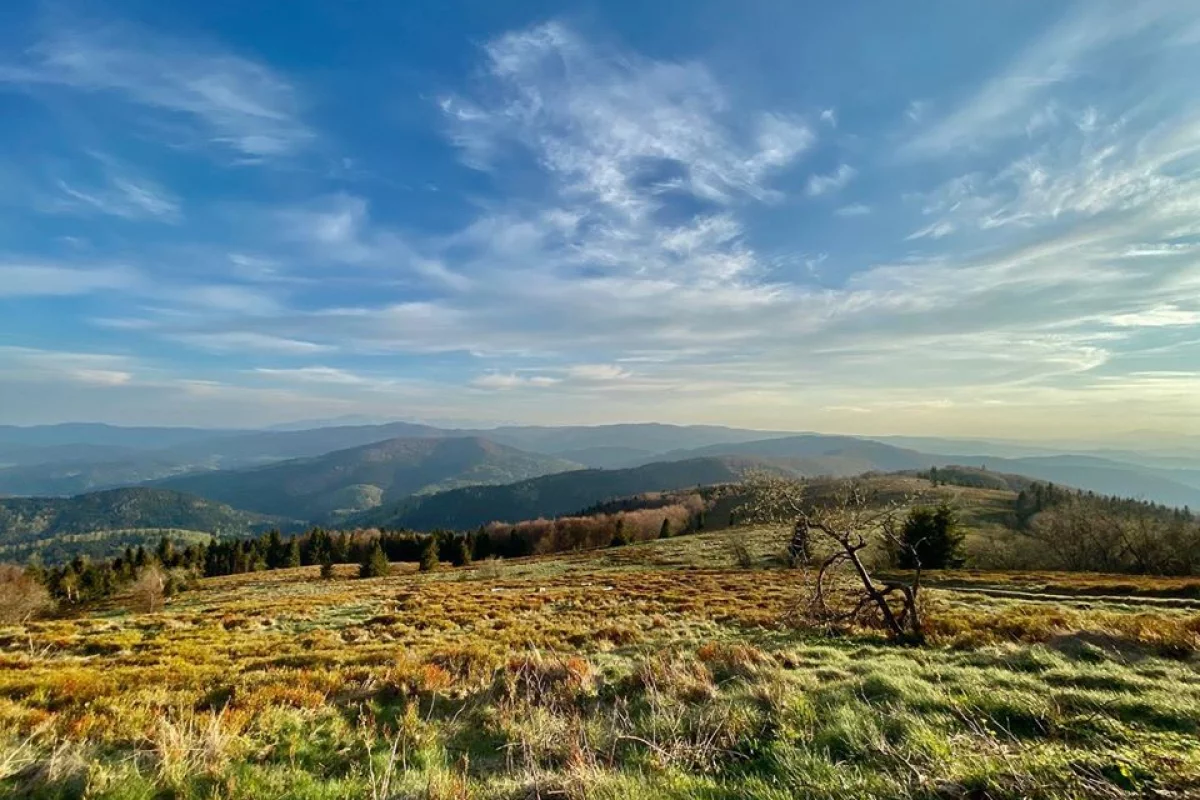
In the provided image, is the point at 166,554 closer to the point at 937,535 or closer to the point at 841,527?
the point at 841,527

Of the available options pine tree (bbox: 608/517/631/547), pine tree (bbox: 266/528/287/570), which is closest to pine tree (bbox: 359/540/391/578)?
pine tree (bbox: 266/528/287/570)

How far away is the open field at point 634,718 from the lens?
4.52 metres

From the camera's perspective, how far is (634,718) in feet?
22.6

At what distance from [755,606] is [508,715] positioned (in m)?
17.9

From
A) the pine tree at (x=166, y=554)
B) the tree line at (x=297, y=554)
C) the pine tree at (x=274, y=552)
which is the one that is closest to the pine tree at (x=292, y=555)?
the tree line at (x=297, y=554)

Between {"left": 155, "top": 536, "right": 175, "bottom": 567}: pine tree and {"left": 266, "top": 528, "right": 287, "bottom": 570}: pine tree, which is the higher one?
{"left": 155, "top": 536, "right": 175, "bottom": 567}: pine tree

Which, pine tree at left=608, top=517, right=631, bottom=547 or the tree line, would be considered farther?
pine tree at left=608, top=517, right=631, bottom=547

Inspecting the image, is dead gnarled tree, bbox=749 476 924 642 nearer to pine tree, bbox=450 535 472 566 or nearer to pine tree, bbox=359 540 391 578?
pine tree, bbox=359 540 391 578

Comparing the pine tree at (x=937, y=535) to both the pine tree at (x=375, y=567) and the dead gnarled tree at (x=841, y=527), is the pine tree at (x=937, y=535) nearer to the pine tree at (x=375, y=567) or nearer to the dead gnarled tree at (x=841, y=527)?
the dead gnarled tree at (x=841, y=527)

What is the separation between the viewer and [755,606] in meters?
22.3

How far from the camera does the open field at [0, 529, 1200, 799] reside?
452 cm

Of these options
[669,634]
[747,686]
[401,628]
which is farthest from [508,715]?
[401,628]

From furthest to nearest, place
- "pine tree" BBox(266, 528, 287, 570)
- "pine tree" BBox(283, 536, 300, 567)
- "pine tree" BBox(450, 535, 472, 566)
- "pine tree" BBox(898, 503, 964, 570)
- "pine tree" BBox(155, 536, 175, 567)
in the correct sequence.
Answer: "pine tree" BBox(266, 528, 287, 570) → "pine tree" BBox(283, 536, 300, 567) → "pine tree" BBox(450, 535, 472, 566) → "pine tree" BBox(155, 536, 175, 567) → "pine tree" BBox(898, 503, 964, 570)

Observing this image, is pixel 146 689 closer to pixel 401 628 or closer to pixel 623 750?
pixel 623 750
